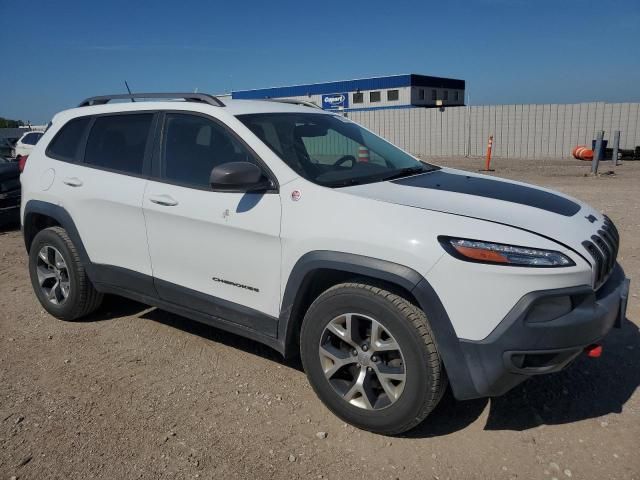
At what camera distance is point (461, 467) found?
2703 mm

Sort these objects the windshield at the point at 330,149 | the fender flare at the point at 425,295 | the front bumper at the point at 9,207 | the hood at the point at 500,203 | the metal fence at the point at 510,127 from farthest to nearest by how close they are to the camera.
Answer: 1. the metal fence at the point at 510,127
2. the front bumper at the point at 9,207
3. the windshield at the point at 330,149
4. the hood at the point at 500,203
5. the fender flare at the point at 425,295

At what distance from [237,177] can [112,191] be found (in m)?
1.39

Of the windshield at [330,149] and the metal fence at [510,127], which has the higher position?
the windshield at [330,149]

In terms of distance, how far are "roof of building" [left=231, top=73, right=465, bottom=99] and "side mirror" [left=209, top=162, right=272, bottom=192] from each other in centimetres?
4236

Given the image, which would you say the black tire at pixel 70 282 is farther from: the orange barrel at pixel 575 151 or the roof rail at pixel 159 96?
the orange barrel at pixel 575 151

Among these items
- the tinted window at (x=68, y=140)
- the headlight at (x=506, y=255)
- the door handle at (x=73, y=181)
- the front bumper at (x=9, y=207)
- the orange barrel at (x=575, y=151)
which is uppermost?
the tinted window at (x=68, y=140)

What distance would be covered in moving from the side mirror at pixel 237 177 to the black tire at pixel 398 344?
737 mm

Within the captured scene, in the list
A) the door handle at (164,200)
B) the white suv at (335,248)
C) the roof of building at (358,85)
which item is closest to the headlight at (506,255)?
the white suv at (335,248)

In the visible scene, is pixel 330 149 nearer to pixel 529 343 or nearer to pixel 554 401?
pixel 529 343

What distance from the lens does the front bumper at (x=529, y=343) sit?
8.03 ft

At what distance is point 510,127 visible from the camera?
23.0m

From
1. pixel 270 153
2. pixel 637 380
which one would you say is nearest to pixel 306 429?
pixel 270 153

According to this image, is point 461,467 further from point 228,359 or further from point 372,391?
point 228,359

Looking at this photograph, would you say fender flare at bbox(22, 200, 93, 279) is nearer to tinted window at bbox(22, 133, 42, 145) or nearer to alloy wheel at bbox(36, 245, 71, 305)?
alloy wheel at bbox(36, 245, 71, 305)
